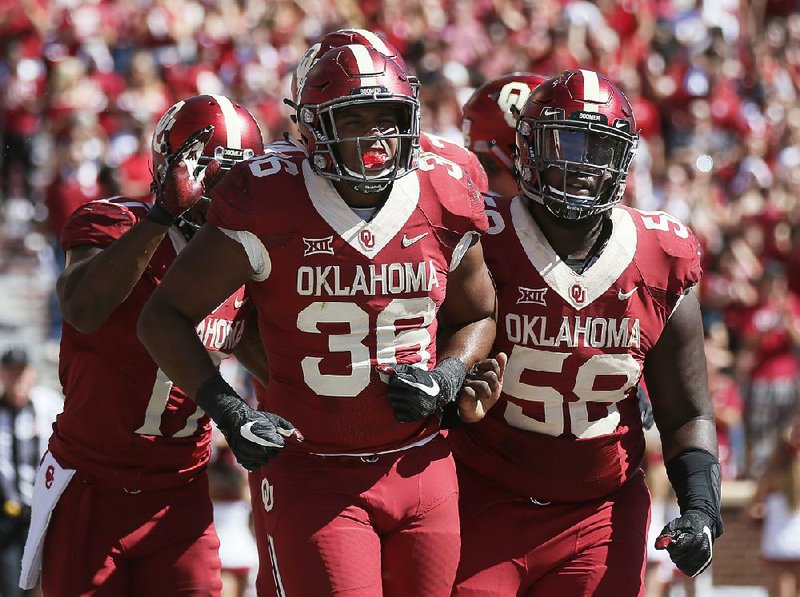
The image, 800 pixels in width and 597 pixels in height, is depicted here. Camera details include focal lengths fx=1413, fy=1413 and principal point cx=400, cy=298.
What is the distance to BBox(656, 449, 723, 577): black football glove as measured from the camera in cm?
368

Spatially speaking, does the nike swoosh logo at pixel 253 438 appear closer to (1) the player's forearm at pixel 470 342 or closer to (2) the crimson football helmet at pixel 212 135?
(1) the player's forearm at pixel 470 342

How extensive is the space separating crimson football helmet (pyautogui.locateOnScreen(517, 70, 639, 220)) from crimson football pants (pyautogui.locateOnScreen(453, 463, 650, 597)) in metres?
0.83

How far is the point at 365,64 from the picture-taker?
11.8 feet

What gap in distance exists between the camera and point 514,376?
156 inches

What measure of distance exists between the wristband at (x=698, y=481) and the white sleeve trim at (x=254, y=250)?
1.32 m

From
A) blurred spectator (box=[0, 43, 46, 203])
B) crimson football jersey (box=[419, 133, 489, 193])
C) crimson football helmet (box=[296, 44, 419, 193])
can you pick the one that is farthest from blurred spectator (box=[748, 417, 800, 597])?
blurred spectator (box=[0, 43, 46, 203])

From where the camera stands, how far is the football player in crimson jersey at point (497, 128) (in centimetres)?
516

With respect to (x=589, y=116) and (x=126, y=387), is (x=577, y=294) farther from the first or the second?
(x=126, y=387)

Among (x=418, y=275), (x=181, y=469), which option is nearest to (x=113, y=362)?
(x=181, y=469)

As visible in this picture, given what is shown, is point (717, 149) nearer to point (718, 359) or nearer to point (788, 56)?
point (788, 56)

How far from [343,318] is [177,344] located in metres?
0.42

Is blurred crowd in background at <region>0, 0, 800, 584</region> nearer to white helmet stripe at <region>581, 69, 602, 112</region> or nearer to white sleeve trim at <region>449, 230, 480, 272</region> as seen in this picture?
white helmet stripe at <region>581, 69, 602, 112</region>

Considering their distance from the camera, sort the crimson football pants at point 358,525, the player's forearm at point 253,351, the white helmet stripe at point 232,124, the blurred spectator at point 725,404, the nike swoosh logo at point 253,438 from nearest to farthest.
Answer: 1. the nike swoosh logo at point 253,438
2. the crimson football pants at point 358,525
3. the white helmet stripe at point 232,124
4. the player's forearm at point 253,351
5. the blurred spectator at point 725,404

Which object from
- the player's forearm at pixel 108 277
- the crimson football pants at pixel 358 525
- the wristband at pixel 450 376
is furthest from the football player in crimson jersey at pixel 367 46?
the crimson football pants at pixel 358 525
